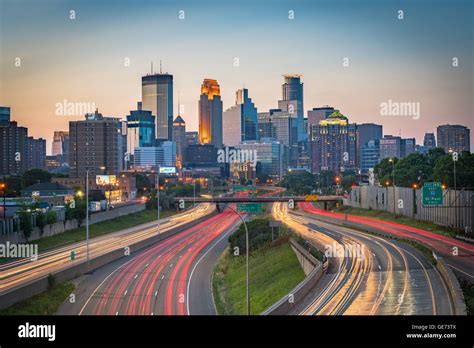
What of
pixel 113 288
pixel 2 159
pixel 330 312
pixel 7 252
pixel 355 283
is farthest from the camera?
pixel 2 159

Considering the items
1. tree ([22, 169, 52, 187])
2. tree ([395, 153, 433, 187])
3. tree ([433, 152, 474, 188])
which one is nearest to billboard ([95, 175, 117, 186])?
tree ([22, 169, 52, 187])

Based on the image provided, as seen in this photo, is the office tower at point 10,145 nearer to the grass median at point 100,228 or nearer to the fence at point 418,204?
the grass median at point 100,228

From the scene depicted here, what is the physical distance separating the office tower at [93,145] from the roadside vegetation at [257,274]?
135 meters

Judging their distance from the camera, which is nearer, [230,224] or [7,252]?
[7,252]

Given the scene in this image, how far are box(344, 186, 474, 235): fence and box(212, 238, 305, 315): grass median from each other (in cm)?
1397

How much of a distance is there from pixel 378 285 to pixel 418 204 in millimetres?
40951

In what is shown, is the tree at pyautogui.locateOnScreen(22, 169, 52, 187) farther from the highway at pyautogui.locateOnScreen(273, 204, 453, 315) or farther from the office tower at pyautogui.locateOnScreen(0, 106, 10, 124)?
the highway at pyautogui.locateOnScreen(273, 204, 453, 315)

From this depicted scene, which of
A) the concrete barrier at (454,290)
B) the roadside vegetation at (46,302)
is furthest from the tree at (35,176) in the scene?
the concrete barrier at (454,290)

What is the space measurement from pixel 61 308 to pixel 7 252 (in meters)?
19.4

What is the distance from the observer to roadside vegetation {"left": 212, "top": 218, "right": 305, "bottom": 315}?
35.9 meters

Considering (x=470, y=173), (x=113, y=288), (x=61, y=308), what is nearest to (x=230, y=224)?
(x=470, y=173)

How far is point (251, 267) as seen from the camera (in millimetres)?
49375
